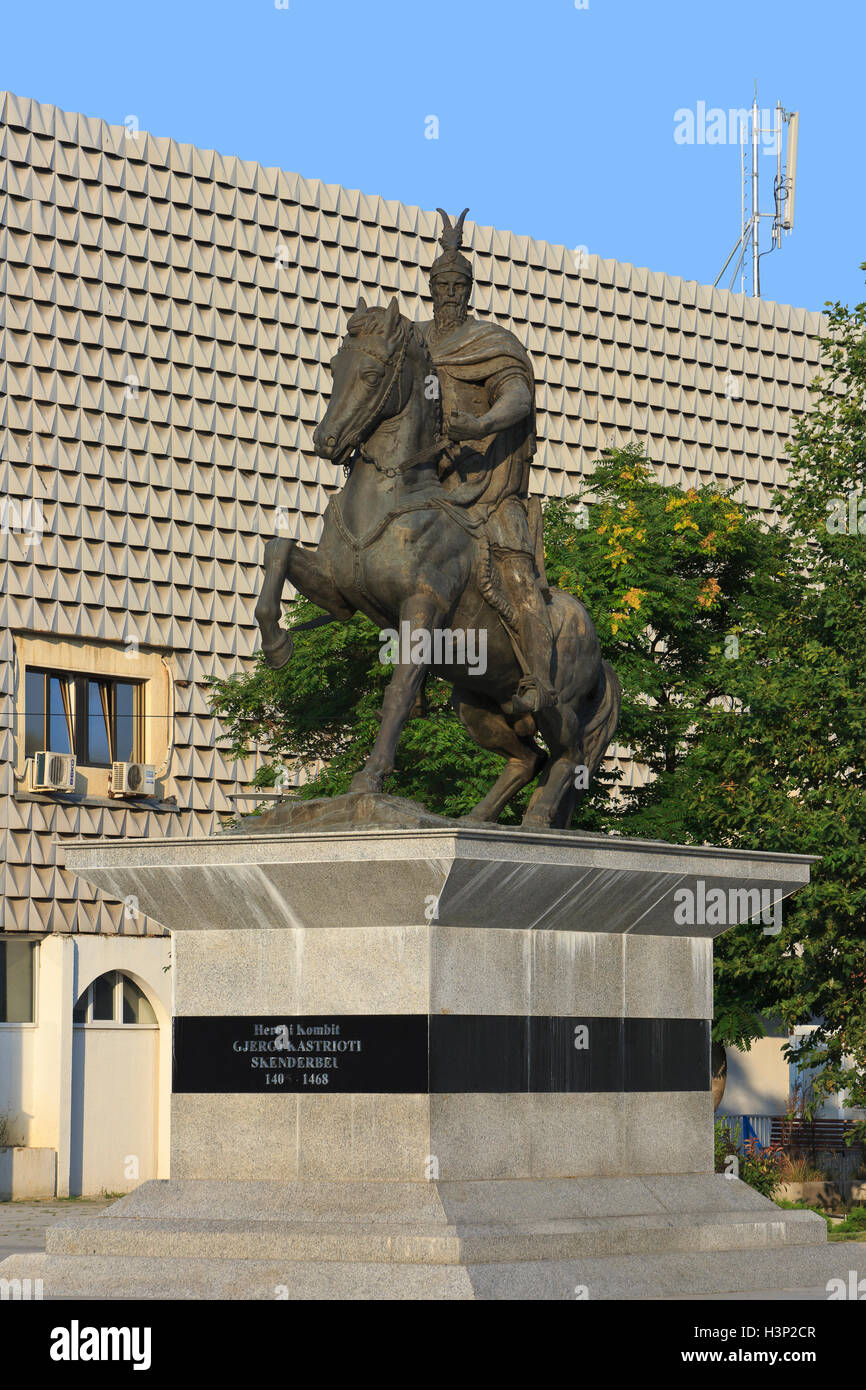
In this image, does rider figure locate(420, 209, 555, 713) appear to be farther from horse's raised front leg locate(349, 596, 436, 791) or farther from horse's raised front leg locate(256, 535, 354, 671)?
horse's raised front leg locate(256, 535, 354, 671)

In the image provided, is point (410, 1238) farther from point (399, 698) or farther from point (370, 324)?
point (370, 324)

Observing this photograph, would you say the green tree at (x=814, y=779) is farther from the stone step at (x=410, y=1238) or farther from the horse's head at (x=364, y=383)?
the horse's head at (x=364, y=383)

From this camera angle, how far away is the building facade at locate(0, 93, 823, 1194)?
1617 inches

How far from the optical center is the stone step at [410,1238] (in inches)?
555

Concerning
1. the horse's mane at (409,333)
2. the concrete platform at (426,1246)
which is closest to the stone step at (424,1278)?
the concrete platform at (426,1246)

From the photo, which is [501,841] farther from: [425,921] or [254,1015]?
[254,1015]

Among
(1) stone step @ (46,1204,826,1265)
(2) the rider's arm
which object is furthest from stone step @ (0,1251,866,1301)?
(2) the rider's arm

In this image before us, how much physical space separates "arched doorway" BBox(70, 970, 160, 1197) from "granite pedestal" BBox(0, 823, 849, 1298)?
83.4 feet

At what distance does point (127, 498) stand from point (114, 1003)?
29.8ft

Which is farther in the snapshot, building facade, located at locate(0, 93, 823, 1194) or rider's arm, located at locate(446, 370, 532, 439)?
building facade, located at locate(0, 93, 823, 1194)

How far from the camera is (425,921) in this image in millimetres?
14922

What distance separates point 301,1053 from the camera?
15328mm

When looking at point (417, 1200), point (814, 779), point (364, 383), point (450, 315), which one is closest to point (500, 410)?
point (364, 383)

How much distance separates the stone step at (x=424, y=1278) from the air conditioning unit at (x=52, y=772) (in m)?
25.5
